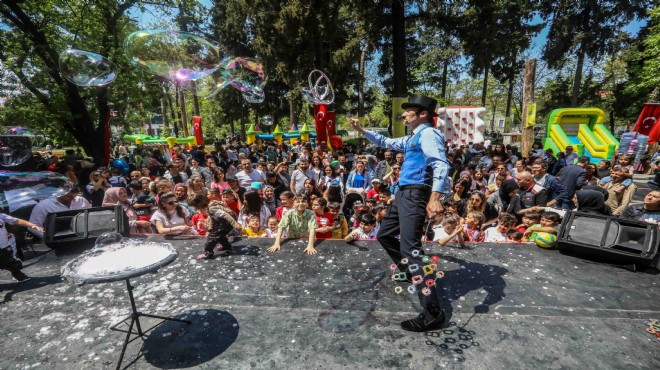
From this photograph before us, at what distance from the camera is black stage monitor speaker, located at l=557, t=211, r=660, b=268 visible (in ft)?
11.7

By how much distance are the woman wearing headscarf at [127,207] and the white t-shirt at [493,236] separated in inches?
229

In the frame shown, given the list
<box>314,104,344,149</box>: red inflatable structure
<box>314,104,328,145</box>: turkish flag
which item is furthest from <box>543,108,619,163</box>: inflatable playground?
<box>314,104,328,145</box>: turkish flag

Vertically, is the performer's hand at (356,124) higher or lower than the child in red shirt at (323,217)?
higher

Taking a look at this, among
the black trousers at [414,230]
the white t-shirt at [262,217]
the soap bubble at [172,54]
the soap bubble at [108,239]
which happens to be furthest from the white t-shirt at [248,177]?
the black trousers at [414,230]

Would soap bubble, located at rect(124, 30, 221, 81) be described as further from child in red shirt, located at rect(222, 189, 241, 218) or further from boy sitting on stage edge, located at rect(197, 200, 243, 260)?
boy sitting on stage edge, located at rect(197, 200, 243, 260)

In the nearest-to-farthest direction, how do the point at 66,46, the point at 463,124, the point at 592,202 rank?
the point at 592,202 < the point at 66,46 < the point at 463,124

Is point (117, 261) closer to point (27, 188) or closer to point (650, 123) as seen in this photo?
point (27, 188)

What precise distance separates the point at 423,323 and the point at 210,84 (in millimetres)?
8082

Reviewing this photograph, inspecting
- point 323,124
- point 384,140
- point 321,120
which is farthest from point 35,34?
point 384,140

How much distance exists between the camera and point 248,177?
780 centimetres

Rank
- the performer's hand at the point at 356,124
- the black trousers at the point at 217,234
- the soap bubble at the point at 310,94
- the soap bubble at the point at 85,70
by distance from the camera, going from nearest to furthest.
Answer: the performer's hand at the point at 356,124 < the black trousers at the point at 217,234 < the soap bubble at the point at 85,70 < the soap bubble at the point at 310,94

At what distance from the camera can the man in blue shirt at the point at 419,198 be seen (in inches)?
103

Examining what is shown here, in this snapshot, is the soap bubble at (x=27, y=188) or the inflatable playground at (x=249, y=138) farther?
the inflatable playground at (x=249, y=138)

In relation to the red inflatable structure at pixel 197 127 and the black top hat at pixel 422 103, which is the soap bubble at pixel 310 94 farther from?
the red inflatable structure at pixel 197 127
